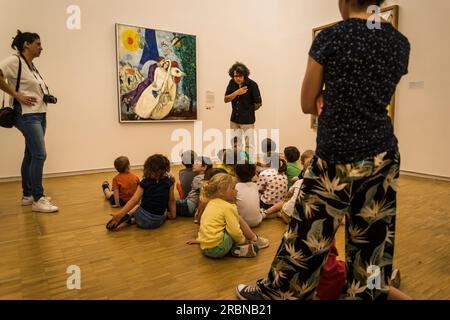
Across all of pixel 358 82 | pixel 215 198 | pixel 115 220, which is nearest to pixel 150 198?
pixel 115 220

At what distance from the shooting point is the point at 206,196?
2291 millimetres

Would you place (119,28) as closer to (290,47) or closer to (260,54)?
(260,54)

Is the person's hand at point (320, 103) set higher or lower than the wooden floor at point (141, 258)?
higher

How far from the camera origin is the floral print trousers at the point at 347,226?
1.17 m

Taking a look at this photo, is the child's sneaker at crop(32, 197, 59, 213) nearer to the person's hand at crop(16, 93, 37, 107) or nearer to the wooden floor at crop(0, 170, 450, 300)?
the wooden floor at crop(0, 170, 450, 300)

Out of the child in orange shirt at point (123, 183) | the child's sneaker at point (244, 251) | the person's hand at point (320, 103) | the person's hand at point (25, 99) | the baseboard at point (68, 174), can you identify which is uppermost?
the person's hand at point (25, 99)

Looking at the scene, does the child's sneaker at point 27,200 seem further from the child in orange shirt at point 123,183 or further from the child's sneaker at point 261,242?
the child's sneaker at point 261,242

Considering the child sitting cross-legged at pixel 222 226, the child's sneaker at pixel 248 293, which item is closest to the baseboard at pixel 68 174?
the child sitting cross-legged at pixel 222 226

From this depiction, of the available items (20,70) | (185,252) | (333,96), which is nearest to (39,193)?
(20,70)

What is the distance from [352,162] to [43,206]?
2944mm

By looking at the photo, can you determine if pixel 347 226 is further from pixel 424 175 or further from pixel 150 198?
pixel 424 175

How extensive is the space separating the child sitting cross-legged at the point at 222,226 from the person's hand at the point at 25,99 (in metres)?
1.89

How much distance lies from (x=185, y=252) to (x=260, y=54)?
5.26 meters

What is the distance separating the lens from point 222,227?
2188 mm
